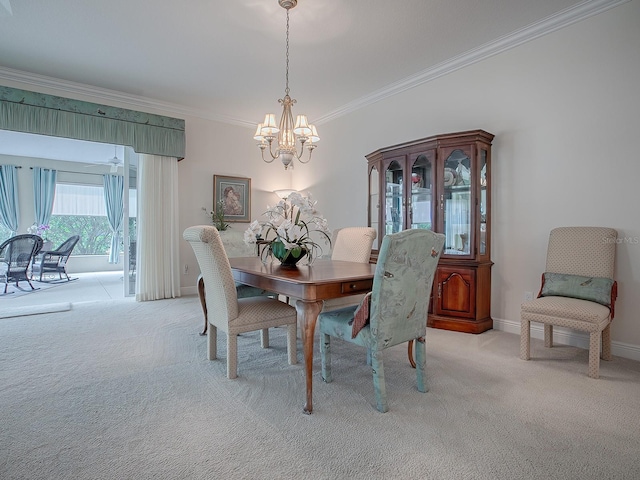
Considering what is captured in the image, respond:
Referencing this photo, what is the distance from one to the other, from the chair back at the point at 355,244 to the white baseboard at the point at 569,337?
156cm

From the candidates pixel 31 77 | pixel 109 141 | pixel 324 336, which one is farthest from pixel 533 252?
pixel 31 77

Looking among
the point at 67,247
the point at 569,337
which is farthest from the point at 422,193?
the point at 67,247

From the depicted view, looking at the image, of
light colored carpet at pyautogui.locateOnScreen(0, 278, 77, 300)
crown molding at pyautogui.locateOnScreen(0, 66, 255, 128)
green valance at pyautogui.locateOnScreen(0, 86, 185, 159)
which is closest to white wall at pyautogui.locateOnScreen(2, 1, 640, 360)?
crown molding at pyautogui.locateOnScreen(0, 66, 255, 128)

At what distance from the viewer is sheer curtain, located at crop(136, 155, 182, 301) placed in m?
4.70

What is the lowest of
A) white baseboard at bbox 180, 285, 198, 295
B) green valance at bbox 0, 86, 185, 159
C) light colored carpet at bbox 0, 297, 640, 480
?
light colored carpet at bbox 0, 297, 640, 480

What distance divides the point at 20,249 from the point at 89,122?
9.60 ft

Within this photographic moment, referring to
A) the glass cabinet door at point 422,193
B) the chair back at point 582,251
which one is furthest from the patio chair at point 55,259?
the chair back at point 582,251

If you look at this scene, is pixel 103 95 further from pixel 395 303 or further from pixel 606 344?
pixel 606 344

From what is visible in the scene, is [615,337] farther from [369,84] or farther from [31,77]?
[31,77]

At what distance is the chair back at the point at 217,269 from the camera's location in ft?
6.72

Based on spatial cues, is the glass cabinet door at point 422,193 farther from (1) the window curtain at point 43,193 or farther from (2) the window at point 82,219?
(1) the window curtain at point 43,193

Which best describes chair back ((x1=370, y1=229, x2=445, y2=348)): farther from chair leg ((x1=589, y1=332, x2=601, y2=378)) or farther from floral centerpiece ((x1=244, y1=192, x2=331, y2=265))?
chair leg ((x1=589, y1=332, x2=601, y2=378))

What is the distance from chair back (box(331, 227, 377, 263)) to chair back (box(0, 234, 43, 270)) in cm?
544

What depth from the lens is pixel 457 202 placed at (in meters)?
3.43
